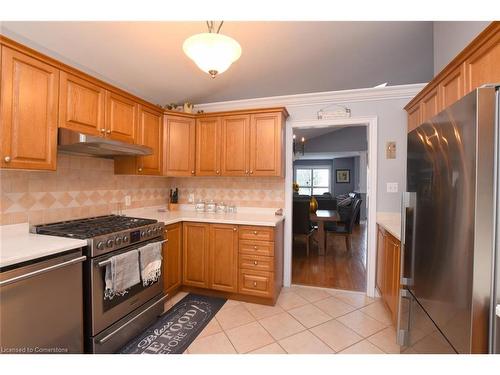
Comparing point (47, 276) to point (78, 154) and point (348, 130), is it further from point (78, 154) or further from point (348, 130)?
point (348, 130)

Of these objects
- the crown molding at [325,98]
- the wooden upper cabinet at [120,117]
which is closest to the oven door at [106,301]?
the wooden upper cabinet at [120,117]

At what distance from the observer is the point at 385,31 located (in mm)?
2016

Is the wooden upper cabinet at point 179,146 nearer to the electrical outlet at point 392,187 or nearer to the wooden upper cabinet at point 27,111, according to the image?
the wooden upper cabinet at point 27,111

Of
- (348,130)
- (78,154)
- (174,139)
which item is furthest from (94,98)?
(348,130)

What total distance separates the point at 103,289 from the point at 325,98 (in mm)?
2955

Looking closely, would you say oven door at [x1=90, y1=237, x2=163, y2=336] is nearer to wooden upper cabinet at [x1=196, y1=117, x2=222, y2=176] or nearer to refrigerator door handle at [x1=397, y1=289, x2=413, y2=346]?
wooden upper cabinet at [x1=196, y1=117, x2=222, y2=176]

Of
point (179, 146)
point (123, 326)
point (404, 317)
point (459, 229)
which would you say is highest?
point (179, 146)

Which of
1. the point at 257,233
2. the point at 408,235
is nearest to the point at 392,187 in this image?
the point at 408,235

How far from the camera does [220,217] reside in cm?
270

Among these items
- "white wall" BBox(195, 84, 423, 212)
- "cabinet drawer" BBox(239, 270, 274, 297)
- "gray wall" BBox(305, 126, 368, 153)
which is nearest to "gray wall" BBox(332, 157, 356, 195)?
"gray wall" BBox(305, 126, 368, 153)

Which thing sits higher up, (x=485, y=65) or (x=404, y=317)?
(x=485, y=65)

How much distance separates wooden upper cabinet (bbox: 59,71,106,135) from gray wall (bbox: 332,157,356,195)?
9.52 metres

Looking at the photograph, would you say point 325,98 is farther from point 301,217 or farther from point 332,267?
point 332,267
